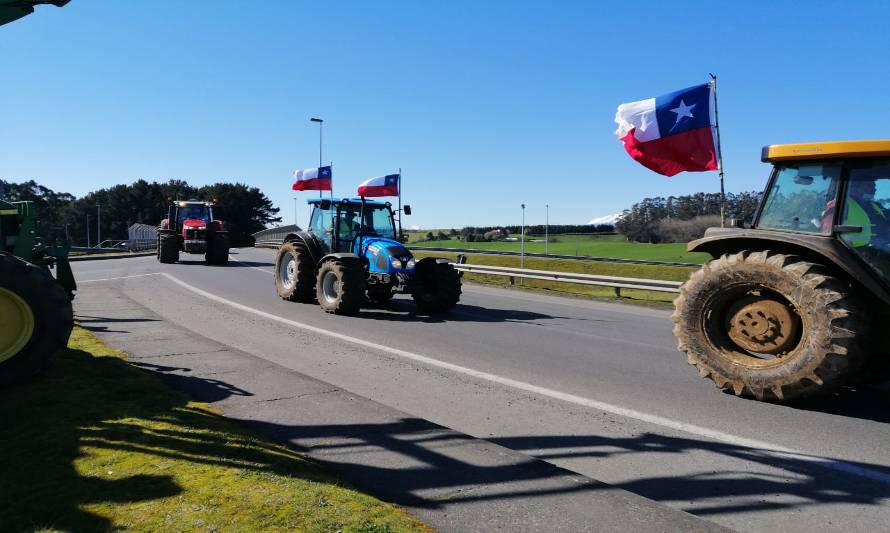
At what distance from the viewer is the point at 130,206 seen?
10012cm

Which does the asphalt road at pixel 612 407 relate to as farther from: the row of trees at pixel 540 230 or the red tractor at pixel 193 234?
the row of trees at pixel 540 230

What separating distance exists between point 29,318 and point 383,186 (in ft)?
40.7

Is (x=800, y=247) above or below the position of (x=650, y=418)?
above

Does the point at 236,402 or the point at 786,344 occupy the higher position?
the point at 786,344

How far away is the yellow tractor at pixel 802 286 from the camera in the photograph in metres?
4.70

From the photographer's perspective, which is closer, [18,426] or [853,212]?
[18,426]

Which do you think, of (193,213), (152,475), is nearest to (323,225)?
(152,475)

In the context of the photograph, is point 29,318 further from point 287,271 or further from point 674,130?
point 674,130

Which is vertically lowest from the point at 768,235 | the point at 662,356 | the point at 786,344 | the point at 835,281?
the point at 662,356

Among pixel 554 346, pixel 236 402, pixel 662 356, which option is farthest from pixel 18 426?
pixel 662 356

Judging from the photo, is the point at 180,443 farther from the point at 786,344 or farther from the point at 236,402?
the point at 786,344

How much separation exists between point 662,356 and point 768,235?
2.34 meters

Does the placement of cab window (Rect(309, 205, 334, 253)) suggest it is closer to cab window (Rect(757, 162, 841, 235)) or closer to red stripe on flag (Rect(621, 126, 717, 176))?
red stripe on flag (Rect(621, 126, 717, 176))

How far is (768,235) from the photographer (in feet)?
17.6
